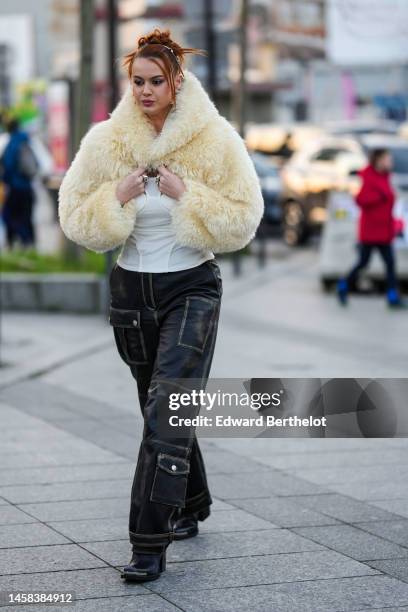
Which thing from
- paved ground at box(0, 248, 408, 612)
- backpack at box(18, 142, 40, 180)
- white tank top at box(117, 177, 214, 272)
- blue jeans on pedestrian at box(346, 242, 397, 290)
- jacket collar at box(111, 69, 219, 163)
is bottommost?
blue jeans on pedestrian at box(346, 242, 397, 290)

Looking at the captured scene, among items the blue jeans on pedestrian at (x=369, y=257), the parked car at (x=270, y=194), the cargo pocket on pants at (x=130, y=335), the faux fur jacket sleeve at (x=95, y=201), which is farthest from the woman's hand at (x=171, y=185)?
the parked car at (x=270, y=194)

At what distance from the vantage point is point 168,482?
4922mm

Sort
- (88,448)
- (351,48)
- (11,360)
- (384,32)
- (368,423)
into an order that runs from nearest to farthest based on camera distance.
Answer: (368,423), (88,448), (11,360), (384,32), (351,48)

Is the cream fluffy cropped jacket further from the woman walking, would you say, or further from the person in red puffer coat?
the person in red puffer coat

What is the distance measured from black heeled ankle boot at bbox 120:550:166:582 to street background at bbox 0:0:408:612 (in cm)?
4

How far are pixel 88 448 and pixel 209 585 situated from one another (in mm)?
2453

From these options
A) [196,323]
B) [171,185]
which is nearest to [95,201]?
[171,185]

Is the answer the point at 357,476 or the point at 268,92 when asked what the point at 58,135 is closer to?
the point at 268,92

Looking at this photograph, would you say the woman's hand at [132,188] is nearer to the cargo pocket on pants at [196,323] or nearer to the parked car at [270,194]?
the cargo pocket on pants at [196,323]

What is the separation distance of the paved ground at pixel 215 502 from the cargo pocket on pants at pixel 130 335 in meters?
0.70

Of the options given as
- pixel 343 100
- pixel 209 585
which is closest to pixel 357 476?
pixel 209 585

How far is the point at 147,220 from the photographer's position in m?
5.07

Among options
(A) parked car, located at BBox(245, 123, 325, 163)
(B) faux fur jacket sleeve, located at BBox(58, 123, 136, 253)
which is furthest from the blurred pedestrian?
(B) faux fur jacket sleeve, located at BBox(58, 123, 136, 253)

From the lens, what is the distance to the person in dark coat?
1858 cm
